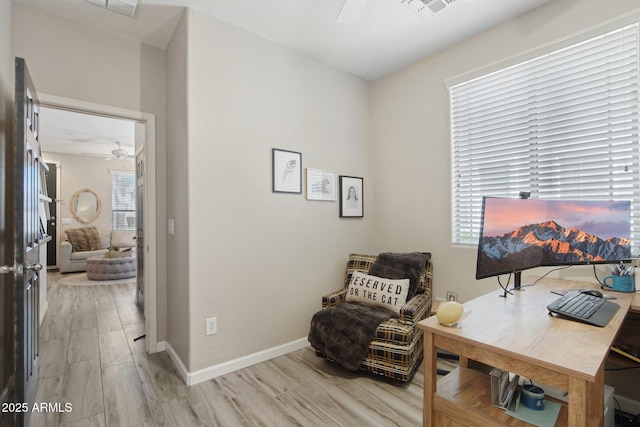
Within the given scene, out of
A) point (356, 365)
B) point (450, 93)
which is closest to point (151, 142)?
point (356, 365)

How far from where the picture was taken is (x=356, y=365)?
88.2 inches

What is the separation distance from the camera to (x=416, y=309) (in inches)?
93.7

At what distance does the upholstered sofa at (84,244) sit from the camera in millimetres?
6457

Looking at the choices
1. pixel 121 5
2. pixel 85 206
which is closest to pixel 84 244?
pixel 85 206

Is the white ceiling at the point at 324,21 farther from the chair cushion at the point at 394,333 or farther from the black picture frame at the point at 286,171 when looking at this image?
the chair cushion at the point at 394,333

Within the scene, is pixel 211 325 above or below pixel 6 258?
below

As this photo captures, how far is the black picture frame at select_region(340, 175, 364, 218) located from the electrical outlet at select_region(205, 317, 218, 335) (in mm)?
1620

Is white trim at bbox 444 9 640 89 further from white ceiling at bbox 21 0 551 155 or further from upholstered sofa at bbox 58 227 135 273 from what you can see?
upholstered sofa at bbox 58 227 135 273

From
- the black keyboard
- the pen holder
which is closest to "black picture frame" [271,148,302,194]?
the black keyboard

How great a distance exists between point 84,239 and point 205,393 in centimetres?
651

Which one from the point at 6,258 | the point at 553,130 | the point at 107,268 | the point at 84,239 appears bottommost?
the point at 107,268

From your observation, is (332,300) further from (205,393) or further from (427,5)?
(427,5)

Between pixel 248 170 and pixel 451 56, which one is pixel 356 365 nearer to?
pixel 248 170


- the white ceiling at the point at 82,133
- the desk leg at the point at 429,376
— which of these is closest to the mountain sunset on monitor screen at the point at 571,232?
the desk leg at the point at 429,376
